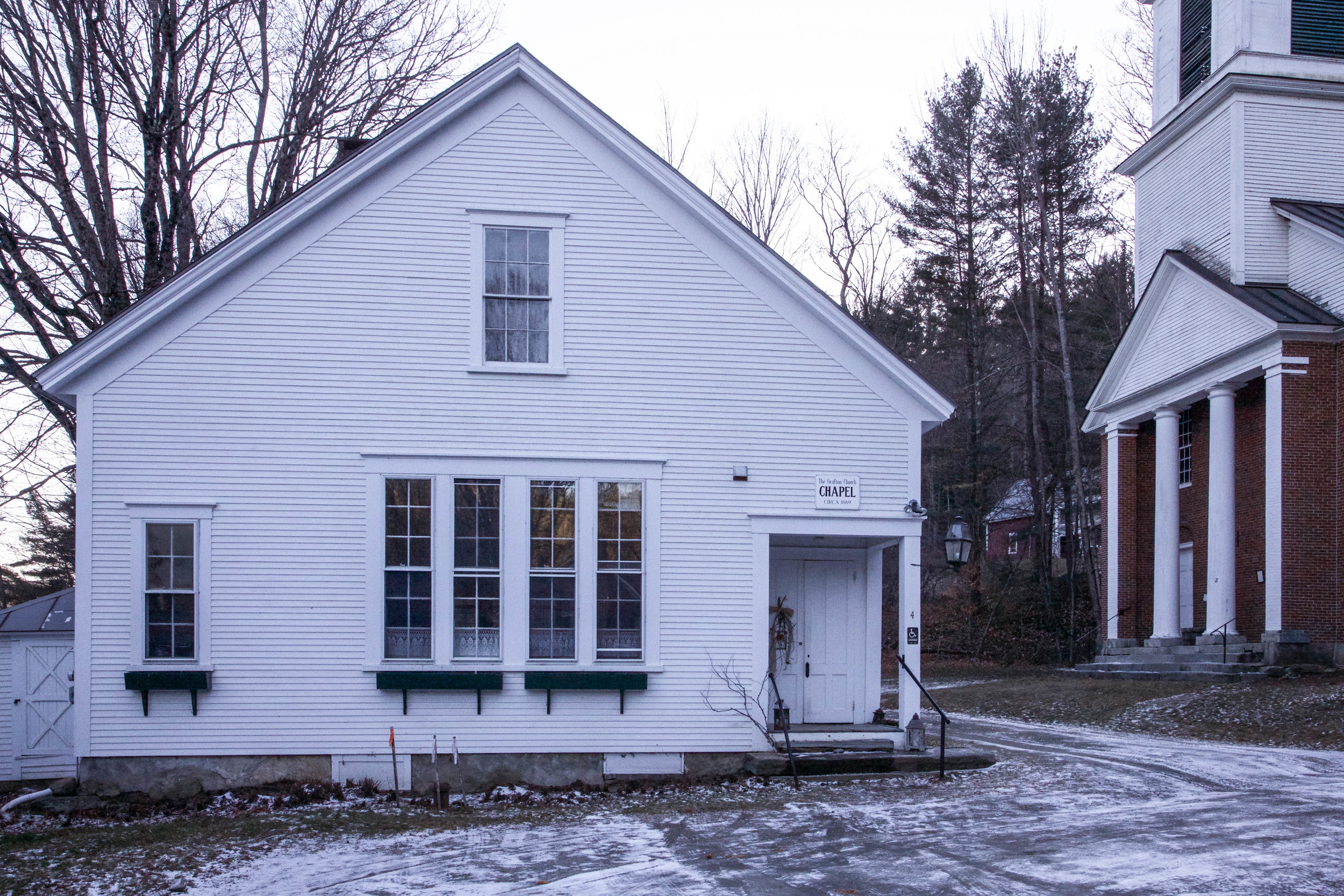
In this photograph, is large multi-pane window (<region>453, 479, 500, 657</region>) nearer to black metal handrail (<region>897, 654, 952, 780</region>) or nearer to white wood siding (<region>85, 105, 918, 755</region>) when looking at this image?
white wood siding (<region>85, 105, 918, 755</region>)

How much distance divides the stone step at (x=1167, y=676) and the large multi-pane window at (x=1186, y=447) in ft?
16.0

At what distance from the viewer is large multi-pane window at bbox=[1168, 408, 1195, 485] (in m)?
26.2

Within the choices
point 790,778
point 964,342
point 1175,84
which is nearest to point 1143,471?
point 1175,84

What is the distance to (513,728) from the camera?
41.9ft

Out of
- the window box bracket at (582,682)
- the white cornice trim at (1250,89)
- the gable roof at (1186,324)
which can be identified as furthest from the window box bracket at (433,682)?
the white cornice trim at (1250,89)

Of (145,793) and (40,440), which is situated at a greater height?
(40,440)

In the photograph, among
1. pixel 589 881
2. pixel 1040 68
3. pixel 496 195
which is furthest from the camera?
pixel 1040 68

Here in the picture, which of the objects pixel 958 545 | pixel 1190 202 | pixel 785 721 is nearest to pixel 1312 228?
pixel 1190 202

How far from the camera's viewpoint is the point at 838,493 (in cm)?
1353

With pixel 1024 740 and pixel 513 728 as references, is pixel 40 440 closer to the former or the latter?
pixel 513 728

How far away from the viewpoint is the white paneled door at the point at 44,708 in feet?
43.8

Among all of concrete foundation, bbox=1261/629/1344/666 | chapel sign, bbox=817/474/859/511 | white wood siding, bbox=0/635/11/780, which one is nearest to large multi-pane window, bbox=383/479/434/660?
chapel sign, bbox=817/474/859/511

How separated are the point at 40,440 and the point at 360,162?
7543mm

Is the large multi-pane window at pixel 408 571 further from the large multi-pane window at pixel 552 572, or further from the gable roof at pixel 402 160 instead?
the gable roof at pixel 402 160
